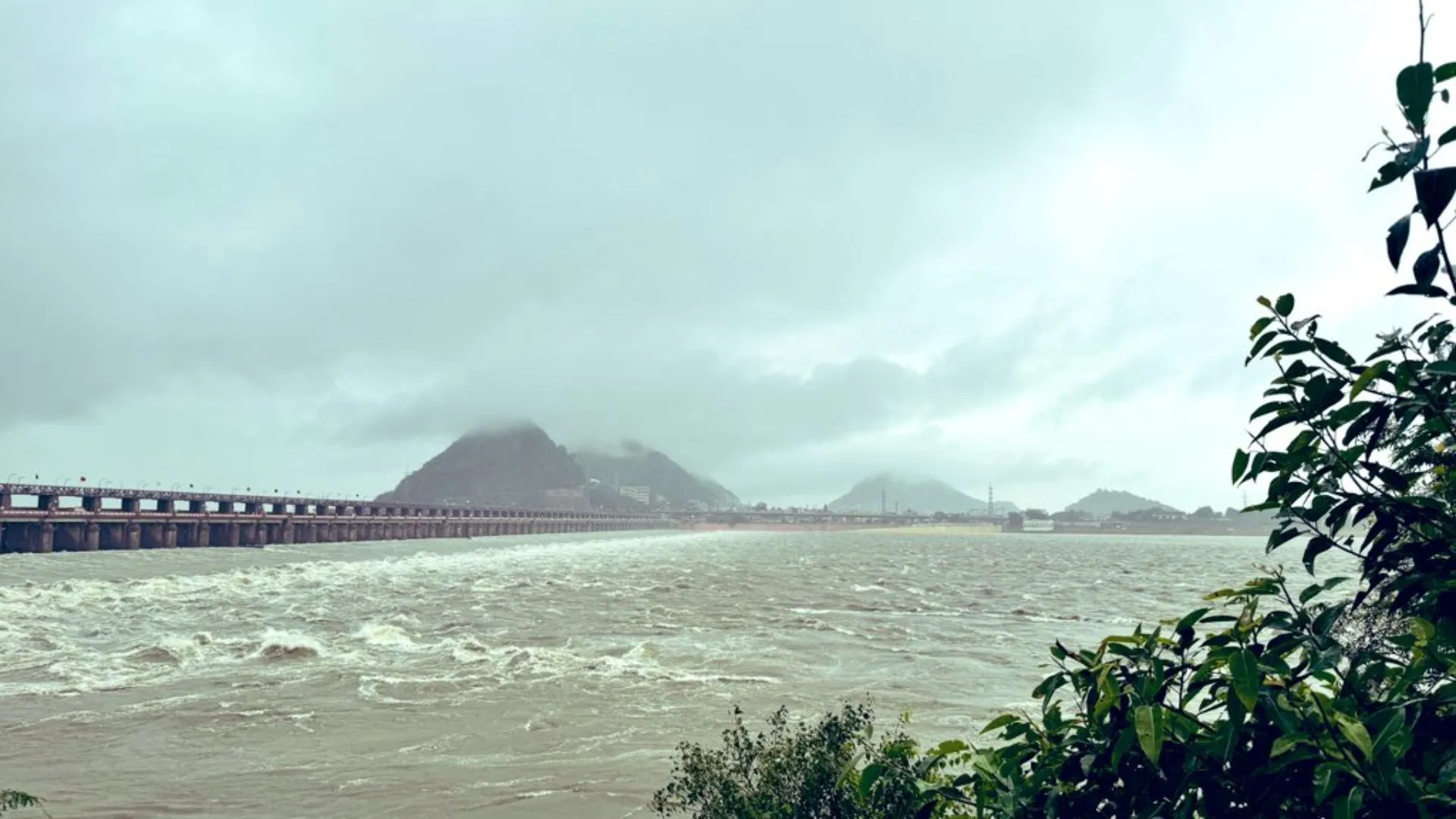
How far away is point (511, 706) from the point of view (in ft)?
71.1

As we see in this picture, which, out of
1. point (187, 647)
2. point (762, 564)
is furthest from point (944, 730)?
point (762, 564)

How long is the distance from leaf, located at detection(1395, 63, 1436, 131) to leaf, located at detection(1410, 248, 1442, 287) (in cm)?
39

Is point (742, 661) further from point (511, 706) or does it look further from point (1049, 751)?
point (1049, 751)

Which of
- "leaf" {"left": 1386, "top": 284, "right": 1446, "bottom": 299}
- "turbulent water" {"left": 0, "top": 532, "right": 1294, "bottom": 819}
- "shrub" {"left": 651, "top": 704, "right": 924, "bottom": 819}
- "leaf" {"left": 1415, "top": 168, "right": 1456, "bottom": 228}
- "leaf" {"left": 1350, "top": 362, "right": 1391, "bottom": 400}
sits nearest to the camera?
"leaf" {"left": 1415, "top": 168, "right": 1456, "bottom": 228}

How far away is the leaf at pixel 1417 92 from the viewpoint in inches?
→ 103

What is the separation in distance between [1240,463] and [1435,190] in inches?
47.1

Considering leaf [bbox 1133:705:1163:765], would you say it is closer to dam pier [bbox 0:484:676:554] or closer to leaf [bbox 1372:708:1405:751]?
leaf [bbox 1372:708:1405:751]

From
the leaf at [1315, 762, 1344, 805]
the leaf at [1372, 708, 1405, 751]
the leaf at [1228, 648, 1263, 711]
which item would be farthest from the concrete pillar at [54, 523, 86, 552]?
the leaf at [1372, 708, 1405, 751]

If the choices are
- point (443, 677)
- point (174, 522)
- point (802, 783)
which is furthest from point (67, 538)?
point (802, 783)

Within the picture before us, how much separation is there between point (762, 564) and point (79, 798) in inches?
3071

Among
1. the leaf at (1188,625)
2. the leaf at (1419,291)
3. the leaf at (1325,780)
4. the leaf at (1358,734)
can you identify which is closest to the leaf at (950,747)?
the leaf at (1188,625)

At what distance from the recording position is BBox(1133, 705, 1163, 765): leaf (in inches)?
107

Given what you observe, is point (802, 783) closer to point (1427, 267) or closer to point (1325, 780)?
point (1325, 780)

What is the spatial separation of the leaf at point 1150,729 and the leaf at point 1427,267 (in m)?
1.57
